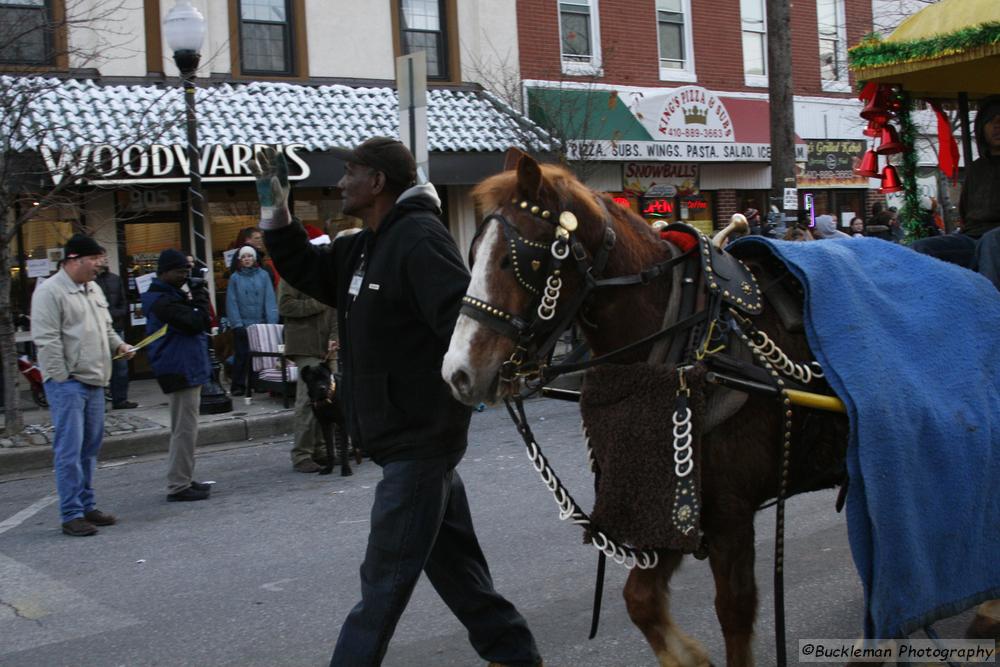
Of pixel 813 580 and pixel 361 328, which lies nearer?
pixel 361 328

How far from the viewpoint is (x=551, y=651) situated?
4.62m

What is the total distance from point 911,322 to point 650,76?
54.5 feet

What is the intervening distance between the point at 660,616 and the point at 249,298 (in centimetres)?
1059

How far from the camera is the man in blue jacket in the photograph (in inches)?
314

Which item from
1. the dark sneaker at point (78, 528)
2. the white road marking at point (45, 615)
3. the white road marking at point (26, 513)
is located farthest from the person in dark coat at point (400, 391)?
the white road marking at point (26, 513)

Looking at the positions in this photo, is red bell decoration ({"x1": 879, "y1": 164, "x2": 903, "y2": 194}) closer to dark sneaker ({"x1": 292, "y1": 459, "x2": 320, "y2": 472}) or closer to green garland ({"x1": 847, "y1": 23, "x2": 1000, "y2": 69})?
green garland ({"x1": 847, "y1": 23, "x2": 1000, "y2": 69})

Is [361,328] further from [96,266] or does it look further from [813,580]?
[96,266]

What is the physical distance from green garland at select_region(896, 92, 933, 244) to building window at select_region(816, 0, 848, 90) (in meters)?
17.6

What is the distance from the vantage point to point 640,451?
3.34 m

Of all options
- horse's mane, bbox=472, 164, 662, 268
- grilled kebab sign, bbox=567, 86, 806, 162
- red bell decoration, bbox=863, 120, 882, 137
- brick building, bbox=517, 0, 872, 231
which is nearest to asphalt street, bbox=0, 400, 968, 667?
horse's mane, bbox=472, 164, 662, 268

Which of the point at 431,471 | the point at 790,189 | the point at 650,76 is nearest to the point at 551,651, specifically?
the point at 431,471

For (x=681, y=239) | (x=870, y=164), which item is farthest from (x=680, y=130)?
(x=681, y=239)

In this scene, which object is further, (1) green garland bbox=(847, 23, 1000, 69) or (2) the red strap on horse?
(1) green garland bbox=(847, 23, 1000, 69)

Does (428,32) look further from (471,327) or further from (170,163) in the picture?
(471,327)
